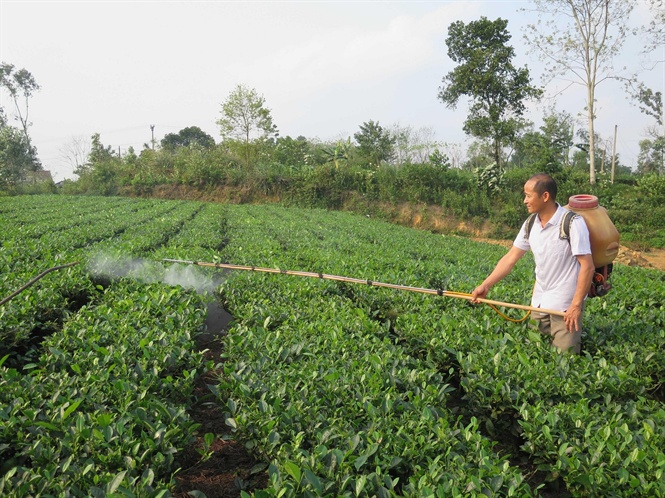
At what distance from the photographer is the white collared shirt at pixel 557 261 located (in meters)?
3.76

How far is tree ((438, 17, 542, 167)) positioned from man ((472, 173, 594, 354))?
68.1ft

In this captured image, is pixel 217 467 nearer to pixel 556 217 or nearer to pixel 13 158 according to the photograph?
pixel 556 217

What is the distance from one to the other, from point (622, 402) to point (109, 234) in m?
10.0

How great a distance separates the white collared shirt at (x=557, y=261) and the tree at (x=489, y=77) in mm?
20757

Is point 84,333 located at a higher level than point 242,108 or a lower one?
lower

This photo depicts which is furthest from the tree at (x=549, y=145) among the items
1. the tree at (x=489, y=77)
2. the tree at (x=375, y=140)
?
the tree at (x=375, y=140)

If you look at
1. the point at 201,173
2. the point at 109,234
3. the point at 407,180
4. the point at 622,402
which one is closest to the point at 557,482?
the point at 622,402

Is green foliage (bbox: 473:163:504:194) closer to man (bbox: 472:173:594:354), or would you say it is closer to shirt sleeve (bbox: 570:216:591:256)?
man (bbox: 472:173:594:354)

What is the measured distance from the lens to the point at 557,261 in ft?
12.8

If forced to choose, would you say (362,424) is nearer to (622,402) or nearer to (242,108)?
(622,402)

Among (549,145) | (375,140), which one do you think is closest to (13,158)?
(375,140)

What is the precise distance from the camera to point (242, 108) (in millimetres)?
31281

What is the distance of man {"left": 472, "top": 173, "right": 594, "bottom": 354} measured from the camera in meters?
3.69

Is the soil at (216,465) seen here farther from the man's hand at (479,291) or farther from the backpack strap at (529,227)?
the backpack strap at (529,227)
